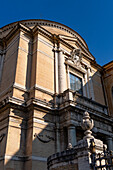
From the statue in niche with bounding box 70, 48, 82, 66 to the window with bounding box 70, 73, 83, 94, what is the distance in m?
1.80

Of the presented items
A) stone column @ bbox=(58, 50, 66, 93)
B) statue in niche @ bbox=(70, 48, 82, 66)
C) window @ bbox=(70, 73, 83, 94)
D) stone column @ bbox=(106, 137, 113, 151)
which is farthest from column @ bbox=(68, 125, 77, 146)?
statue in niche @ bbox=(70, 48, 82, 66)

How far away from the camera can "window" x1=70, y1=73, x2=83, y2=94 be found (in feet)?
61.2

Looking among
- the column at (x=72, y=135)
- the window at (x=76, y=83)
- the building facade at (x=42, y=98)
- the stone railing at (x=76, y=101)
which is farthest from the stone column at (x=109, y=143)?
the window at (x=76, y=83)

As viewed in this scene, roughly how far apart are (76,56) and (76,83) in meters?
3.48

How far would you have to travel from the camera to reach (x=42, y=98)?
48.6 ft

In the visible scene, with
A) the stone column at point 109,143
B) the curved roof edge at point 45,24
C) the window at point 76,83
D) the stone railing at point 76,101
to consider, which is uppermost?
the curved roof edge at point 45,24

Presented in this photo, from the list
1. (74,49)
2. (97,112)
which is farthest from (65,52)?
(97,112)

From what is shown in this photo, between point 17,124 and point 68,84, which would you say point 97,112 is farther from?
point 17,124

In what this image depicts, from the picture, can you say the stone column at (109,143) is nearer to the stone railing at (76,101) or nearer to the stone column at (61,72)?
the stone railing at (76,101)

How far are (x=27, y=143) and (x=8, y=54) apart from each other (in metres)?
10.0

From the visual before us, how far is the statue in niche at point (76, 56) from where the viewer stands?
66.5 ft

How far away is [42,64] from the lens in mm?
16969

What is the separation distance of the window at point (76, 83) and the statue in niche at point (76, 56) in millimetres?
1804

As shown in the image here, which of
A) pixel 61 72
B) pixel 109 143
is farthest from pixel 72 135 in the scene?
pixel 61 72
